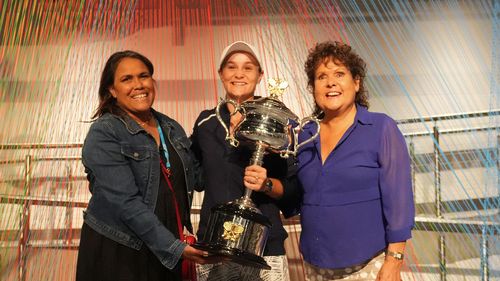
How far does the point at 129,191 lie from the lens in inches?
63.2

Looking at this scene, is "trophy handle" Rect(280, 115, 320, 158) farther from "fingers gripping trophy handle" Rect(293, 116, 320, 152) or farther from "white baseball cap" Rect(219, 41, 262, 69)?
"white baseball cap" Rect(219, 41, 262, 69)

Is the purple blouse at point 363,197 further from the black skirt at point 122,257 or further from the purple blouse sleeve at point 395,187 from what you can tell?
the black skirt at point 122,257

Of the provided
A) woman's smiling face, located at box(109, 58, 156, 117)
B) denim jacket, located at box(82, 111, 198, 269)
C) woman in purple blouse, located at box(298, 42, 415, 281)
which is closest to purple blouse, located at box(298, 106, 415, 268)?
woman in purple blouse, located at box(298, 42, 415, 281)

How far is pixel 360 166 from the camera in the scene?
5.14 feet

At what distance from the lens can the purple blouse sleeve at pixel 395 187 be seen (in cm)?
154

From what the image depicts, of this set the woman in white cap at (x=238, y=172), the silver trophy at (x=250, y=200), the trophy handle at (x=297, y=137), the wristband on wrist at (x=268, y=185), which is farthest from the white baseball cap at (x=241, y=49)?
the wristband on wrist at (x=268, y=185)

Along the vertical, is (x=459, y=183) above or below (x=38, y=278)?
above

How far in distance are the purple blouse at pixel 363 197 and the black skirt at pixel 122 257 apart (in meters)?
0.38

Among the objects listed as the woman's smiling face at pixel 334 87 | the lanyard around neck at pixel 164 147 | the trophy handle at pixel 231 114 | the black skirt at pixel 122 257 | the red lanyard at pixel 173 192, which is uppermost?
the woman's smiling face at pixel 334 87

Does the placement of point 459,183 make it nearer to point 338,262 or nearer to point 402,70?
point 402,70

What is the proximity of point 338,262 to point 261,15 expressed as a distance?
1728 mm

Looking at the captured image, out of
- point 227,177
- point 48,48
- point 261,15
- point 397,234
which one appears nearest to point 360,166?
point 397,234

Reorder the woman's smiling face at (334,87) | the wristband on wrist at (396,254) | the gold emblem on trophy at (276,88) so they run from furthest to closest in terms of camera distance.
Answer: the gold emblem on trophy at (276,88)
the woman's smiling face at (334,87)
the wristband on wrist at (396,254)

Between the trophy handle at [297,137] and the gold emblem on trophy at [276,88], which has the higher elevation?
the gold emblem on trophy at [276,88]
